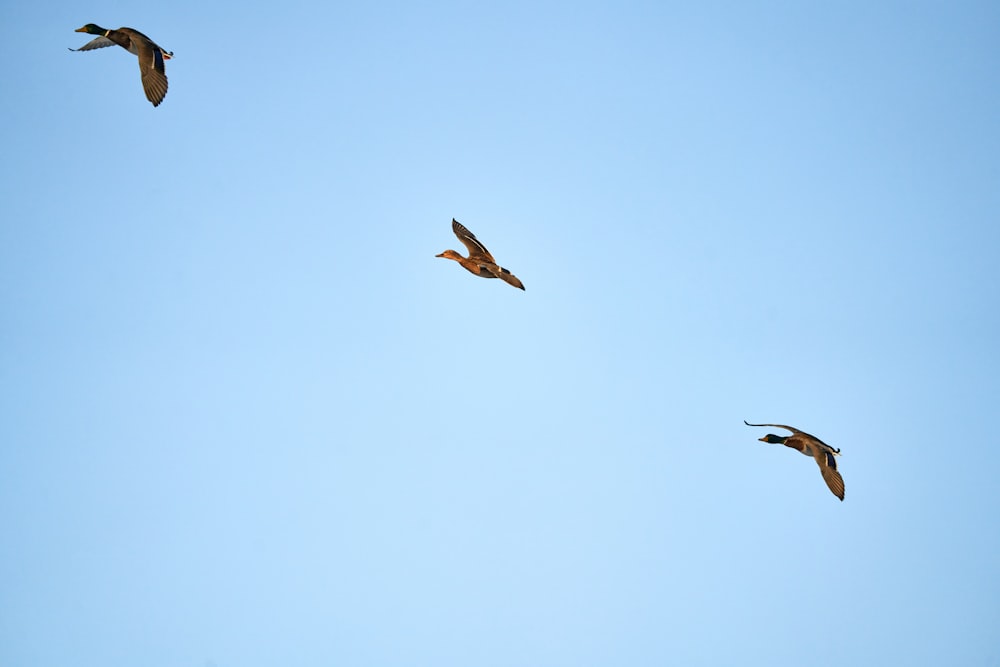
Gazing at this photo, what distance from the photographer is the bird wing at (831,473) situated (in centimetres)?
3138

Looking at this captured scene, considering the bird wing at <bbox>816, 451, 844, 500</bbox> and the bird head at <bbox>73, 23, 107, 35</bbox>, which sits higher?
the bird head at <bbox>73, 23, 107, 35</bbox>

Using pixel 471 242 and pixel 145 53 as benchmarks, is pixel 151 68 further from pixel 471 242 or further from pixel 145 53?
pixel 471 242

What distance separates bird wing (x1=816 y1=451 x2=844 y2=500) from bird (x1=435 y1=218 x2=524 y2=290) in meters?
9.94

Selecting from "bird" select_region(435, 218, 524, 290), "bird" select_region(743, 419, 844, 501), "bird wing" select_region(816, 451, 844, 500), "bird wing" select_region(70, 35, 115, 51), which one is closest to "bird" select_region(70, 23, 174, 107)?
"bird wing" select_region(70, 35, 115, 51)

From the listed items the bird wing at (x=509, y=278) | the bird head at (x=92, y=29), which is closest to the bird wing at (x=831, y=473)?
the bird wing at (x=509, y=278)

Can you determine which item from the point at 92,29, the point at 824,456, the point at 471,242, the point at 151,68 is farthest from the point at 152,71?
the point at 824,456

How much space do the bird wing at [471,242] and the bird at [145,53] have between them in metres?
8.84

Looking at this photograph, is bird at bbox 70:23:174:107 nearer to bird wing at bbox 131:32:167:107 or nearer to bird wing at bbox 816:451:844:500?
bird wing at bbox 131:32:167:107

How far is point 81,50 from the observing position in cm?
2811

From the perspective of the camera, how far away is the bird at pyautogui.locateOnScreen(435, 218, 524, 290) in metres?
31.1

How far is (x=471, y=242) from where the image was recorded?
3141 centimetres

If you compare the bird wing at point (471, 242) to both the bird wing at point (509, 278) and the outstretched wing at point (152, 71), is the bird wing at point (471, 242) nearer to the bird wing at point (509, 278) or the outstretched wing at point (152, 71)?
the bird wing at point (509, 278)

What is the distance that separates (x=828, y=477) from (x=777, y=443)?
98.1 inches

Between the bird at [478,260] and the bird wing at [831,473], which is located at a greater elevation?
the bird at [478,260]
